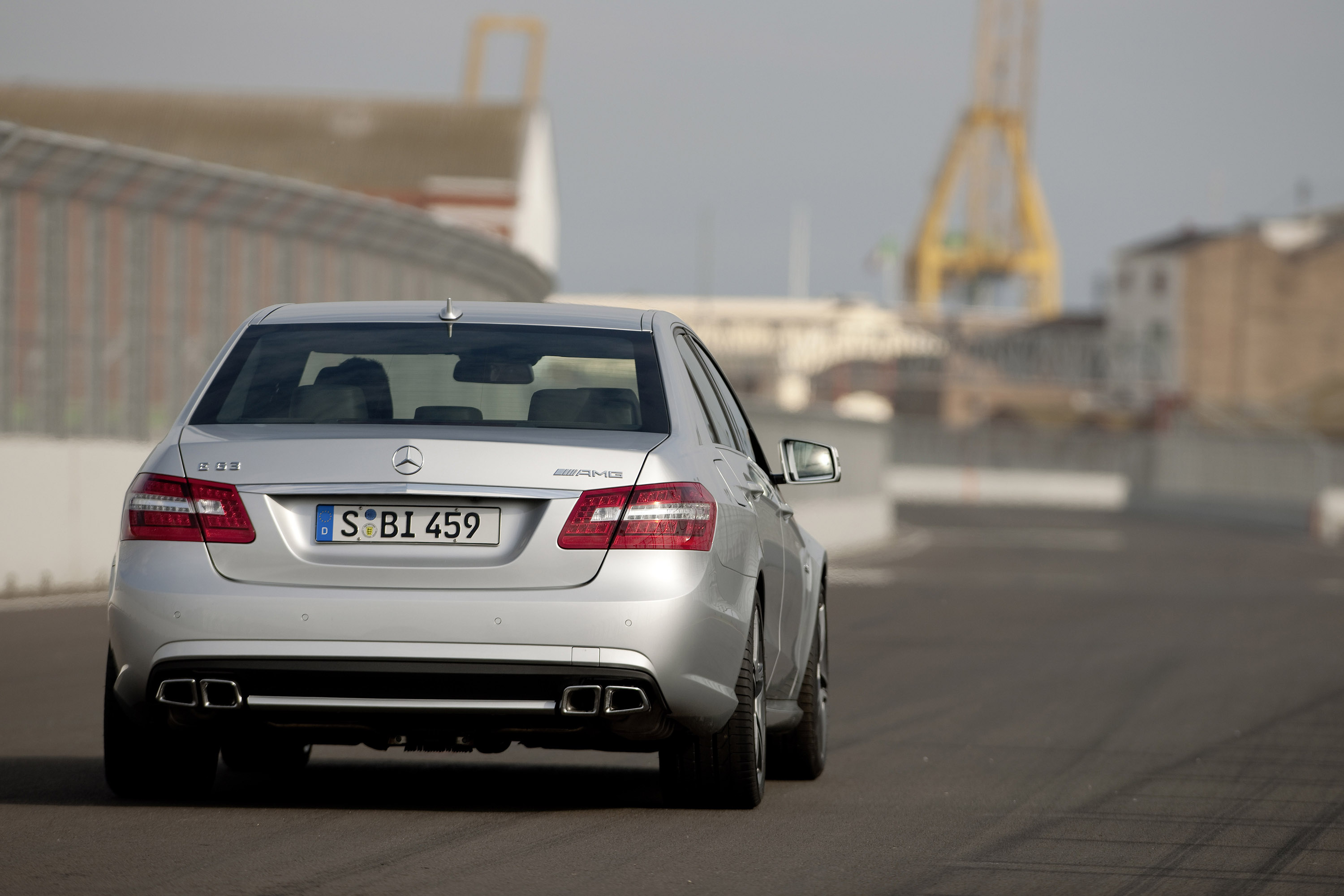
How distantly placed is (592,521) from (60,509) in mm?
11152

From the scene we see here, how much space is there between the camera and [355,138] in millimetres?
66062

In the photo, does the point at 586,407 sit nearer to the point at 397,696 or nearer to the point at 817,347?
the point at 397,696

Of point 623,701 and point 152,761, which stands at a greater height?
point 623,701

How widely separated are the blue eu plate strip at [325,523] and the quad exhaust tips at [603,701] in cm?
79

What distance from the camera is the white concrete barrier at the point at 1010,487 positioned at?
73688 mm

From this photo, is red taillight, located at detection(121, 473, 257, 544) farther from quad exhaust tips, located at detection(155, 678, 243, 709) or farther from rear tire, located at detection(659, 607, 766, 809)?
rear tire, located at detection(659, 607, 766, 809)

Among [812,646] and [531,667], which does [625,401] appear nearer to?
[531,667]

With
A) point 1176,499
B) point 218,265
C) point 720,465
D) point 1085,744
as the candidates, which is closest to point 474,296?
point 218,265

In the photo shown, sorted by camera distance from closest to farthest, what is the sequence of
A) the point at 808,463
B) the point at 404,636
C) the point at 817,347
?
the point at 404,636
the point at 808,463
the point at 817,347

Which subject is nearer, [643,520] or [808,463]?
[643,520]

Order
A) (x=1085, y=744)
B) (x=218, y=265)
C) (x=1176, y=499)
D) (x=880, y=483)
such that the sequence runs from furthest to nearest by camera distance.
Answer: (x=1176, y=499), (x=880, y=483), (x=218, y=265), (x=1085, y=744)

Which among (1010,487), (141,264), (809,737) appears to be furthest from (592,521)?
(1010,487)

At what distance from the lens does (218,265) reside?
19203 millimetres

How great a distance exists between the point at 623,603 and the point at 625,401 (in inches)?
29.3
